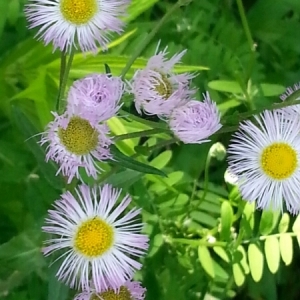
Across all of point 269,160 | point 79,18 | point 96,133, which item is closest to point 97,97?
point 96,133

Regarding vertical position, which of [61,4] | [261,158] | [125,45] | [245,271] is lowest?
[245,271]

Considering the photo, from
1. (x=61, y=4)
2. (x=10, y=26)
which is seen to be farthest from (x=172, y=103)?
(x=10, y=26)

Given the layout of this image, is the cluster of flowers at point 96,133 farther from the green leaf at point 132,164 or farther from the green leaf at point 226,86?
the green leaf at point 226,86

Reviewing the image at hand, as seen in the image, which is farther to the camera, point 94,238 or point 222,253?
point 222,253

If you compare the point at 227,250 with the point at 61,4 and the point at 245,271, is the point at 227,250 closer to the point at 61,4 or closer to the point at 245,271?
the point at 245,271

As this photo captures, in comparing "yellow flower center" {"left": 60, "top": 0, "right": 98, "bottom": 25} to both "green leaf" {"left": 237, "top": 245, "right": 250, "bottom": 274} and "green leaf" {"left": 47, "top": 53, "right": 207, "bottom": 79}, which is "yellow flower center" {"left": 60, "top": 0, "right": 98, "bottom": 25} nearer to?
Answer: "green leaf" {"left": 47, "top": 53, "right": 207, "bottom": 79}

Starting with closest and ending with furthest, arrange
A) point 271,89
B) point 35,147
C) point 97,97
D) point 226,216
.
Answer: point 97,97 → point 35,147 → point 226,216 → point 271,89

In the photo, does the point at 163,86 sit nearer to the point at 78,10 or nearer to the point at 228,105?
the point at 78,10
